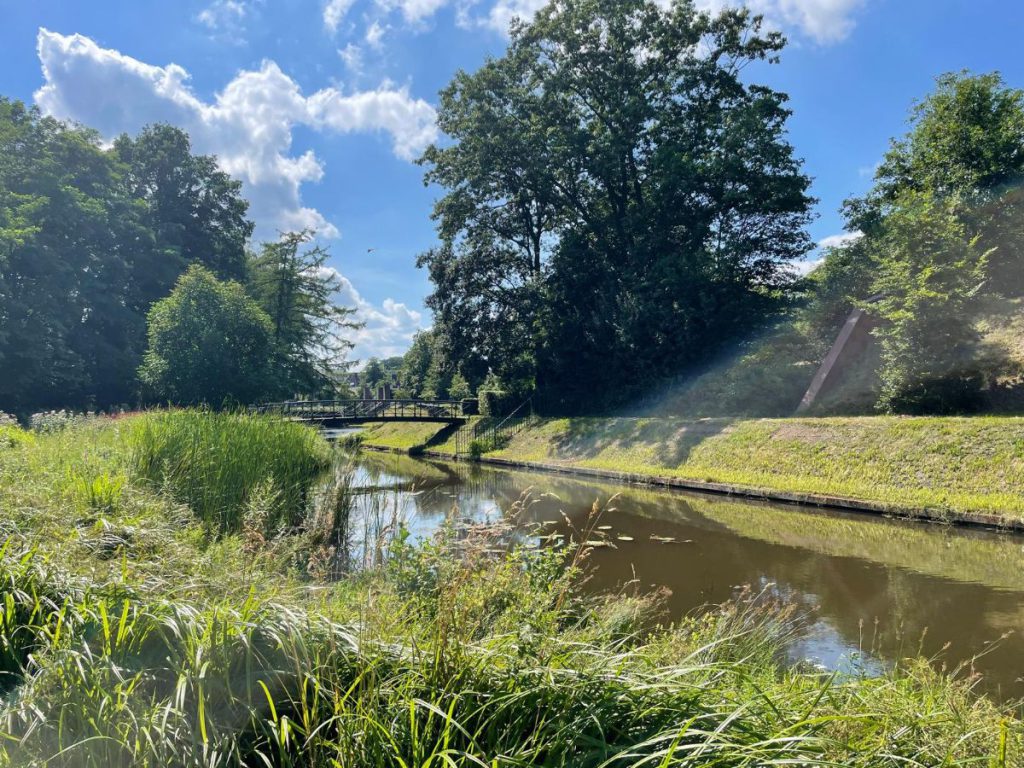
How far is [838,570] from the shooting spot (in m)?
7.69

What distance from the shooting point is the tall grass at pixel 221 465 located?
6402mm

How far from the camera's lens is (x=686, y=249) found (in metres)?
23.1

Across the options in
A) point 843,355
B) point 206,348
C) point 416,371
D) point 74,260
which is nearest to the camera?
point 843,355

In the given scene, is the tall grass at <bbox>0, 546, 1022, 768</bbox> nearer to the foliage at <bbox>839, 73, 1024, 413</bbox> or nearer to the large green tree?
the foliage at <bbox>839, 73, 1024, 413</bbox>

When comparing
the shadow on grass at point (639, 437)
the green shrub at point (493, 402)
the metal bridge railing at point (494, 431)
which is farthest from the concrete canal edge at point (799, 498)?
the green shrub at point (493, 402)

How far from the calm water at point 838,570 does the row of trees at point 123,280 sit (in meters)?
14.8

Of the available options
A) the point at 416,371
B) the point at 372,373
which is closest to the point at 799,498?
the point at 416,371

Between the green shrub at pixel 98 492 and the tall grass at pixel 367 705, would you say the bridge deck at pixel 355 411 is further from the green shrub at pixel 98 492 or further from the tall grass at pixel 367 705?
the tall grass at pixel 367 705

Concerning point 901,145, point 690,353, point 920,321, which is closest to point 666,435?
point 690,353

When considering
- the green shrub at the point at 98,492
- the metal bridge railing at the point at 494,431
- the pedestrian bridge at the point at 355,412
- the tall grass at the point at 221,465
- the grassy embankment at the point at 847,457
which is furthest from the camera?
the metal bridge railing at the point at 494,431

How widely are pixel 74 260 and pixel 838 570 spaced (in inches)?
1225

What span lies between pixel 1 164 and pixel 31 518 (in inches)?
1146

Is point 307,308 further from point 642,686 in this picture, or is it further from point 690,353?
point 642,686

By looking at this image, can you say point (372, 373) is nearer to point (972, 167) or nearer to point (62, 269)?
point (62, 269)
